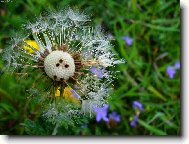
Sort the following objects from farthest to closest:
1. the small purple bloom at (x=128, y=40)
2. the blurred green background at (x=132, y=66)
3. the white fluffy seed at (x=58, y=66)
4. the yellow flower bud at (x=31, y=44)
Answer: the small purple bloom at (x=128, y=40), the blurred green background at (x=132, y=66), the yellow flower bud at (x=31, y=44), the white fluffy seed at (x=58, y=66)

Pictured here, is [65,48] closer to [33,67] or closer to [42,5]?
[33,67]

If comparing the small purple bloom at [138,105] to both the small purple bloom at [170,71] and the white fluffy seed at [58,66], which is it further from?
the white fluffy seed at [58,66]

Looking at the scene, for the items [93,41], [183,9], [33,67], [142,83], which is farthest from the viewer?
[142,83]

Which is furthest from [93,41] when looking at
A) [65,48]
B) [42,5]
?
[42,5]

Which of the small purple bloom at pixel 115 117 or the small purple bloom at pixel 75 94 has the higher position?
the small purple bloom at pixel 75 94

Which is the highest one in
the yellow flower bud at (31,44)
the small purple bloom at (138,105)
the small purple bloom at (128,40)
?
the small purple bloom at (128,40)

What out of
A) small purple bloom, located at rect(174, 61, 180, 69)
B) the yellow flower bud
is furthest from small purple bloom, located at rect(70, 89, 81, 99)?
small purple bloom, located at rect(174, 61, 180, 69)

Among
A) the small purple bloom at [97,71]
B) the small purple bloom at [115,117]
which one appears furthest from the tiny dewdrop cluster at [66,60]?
the small purple bloom at [115,117]

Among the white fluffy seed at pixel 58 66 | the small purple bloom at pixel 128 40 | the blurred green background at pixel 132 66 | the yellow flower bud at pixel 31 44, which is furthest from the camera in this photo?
the small purple bloom at pixel 128 40
